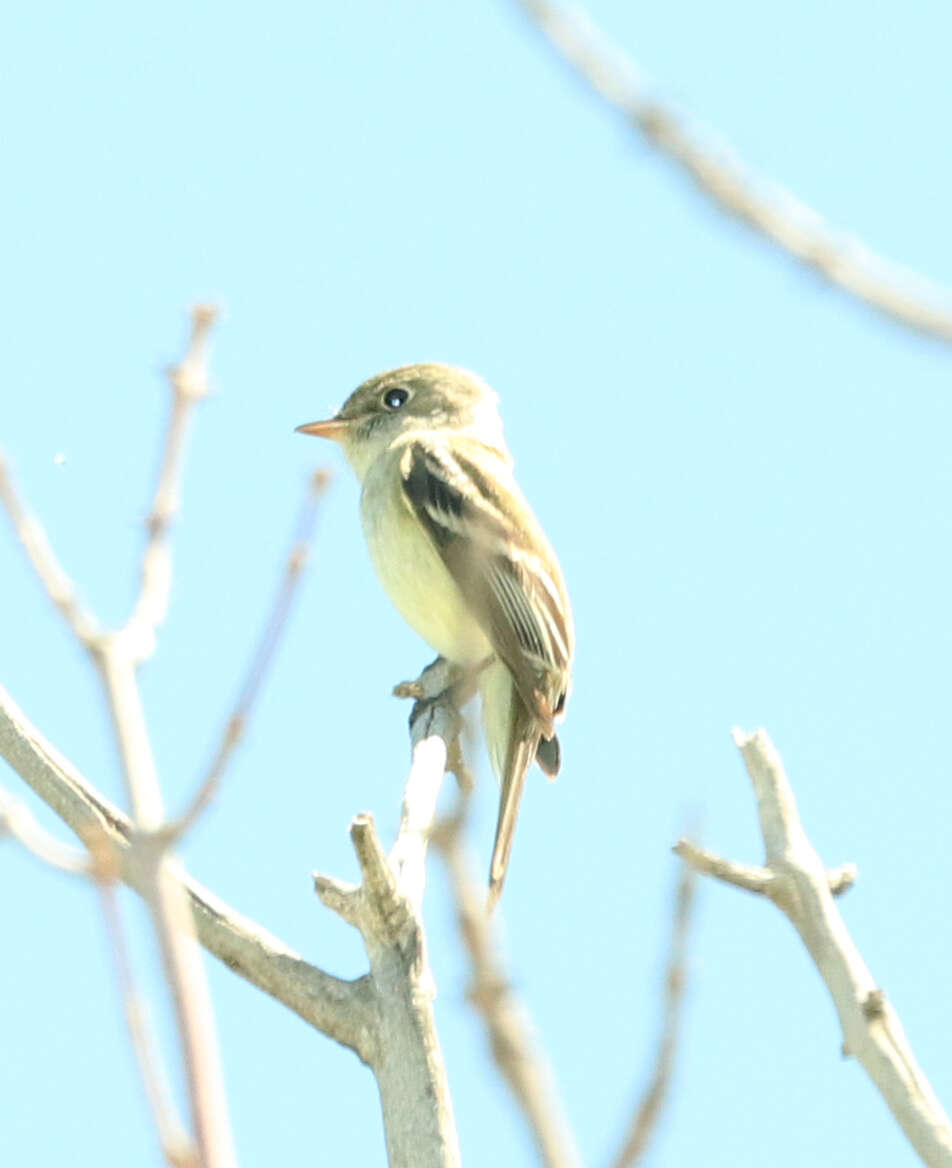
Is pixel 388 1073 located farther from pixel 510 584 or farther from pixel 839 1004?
pixel 510 584

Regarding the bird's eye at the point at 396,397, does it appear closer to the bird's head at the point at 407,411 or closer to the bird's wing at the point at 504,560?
the bird's head at the point at 407,411

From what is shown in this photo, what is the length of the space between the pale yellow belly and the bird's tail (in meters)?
0.13

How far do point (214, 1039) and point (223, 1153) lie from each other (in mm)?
95

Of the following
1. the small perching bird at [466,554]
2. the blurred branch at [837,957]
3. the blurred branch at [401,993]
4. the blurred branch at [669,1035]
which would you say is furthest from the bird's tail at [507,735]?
the blurred branch at [669,1035]

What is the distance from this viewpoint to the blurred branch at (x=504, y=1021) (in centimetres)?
142

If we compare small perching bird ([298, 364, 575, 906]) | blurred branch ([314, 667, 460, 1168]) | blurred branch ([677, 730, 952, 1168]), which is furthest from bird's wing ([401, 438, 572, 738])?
blurred branch ([677, 730, 952, 1168])

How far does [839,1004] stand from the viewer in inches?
127

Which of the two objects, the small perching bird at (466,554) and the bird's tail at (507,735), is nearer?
the bird's tail at (507,735)

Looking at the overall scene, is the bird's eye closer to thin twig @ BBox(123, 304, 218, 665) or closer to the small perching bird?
the small perching bird

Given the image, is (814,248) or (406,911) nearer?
(814,248)

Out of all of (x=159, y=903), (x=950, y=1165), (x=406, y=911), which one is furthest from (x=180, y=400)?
(x=406, y=911)

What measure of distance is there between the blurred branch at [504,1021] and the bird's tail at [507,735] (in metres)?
4.76

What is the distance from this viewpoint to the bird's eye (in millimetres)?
8828

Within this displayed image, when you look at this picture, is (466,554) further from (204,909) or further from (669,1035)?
(669,1035)
